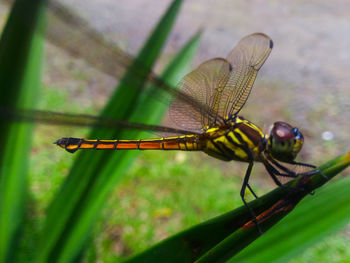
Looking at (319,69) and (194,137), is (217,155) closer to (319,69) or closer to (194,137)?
(194,137)

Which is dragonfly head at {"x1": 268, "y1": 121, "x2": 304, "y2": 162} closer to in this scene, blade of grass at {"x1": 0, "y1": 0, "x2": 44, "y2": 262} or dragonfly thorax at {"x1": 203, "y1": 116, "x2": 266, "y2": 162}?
dragonfly thorax at {"x1": 203, "y1": 116, "x2": 266, "y2": 162}

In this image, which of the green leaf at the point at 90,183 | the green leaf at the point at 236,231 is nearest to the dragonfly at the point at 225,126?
the green leaf at the point at 90,183

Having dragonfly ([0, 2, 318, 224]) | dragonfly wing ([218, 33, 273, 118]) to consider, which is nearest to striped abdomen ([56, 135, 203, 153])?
dragonfly ([0, 2, 318, 224])

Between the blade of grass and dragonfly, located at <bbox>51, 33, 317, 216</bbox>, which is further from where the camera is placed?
Answer: dragonfly, located at <bbox>51, 33, 317, 216</bbox>

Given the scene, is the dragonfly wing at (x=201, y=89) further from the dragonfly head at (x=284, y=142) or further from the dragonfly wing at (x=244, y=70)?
the dragonfly head at (x=284, y=142)

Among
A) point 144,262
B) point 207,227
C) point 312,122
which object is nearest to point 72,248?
point 144,262

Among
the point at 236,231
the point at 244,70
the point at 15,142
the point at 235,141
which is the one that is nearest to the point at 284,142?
the point at 235,141
